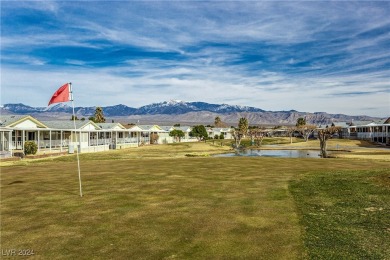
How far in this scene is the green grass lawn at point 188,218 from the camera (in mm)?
9000

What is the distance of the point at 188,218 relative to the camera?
468 inches

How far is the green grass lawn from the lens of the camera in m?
9.00

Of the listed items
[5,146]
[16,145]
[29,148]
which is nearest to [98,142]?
[16,145]

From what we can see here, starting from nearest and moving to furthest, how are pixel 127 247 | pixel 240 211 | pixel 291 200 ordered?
1. pixel 127 247
2. pixel 240 211
3. pixel 291 200

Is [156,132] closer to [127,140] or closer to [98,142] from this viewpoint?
[127,140]

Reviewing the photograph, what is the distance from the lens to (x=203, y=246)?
920 centimetres

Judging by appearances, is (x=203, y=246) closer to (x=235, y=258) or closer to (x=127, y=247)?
(x=235, y=258)

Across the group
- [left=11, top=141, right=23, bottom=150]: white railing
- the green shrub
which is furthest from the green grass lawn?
[left=11, top=141, right=23, bottom=150]: white railing

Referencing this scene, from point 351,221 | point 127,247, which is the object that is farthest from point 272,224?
point 127,247

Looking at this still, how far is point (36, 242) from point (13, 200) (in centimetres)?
683

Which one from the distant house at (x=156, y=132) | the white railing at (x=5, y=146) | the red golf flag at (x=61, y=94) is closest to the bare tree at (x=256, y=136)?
the distant house at (x=156, y=132)

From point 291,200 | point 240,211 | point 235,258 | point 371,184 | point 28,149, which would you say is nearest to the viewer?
point 235,258

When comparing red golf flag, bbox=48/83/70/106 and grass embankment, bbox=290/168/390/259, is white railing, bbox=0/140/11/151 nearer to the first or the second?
red golf flag, bbox=48/83/70/106

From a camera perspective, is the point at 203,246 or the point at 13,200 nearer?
the point at 203,246
